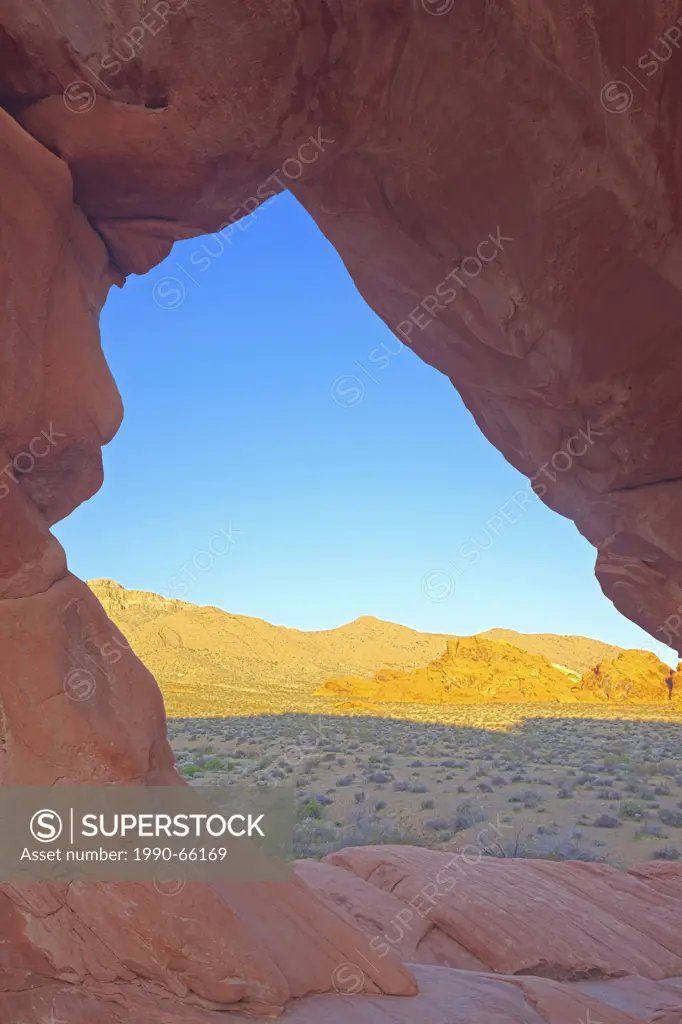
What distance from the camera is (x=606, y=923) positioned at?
775cm

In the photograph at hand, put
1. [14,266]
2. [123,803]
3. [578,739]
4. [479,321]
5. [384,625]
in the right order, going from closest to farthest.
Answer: [14,266], [123,803], [479,321], [578,739], [384,625]

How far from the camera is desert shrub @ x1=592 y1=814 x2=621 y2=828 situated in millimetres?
13679

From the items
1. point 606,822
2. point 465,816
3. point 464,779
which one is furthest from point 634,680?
point 465,816

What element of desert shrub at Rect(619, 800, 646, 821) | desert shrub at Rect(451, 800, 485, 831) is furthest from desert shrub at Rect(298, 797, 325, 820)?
desert shrub at Rect(619, 800, 646, 821)

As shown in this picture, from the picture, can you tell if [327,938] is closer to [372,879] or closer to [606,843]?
[372,879]

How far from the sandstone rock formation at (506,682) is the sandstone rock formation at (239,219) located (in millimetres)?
45712

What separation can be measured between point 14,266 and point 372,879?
815cm

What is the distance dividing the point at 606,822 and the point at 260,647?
285 feet

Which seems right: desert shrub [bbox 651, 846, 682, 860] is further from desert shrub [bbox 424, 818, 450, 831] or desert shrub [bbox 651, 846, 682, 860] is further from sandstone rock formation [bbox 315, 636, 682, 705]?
sandstone rock formation [bbox 315, 636, 682, 705]

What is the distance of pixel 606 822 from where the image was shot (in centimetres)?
1373

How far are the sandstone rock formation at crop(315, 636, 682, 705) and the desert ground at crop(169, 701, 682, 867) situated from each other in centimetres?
1881

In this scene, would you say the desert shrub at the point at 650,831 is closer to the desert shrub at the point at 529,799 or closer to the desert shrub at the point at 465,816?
the desert shrub at the point at 529,799

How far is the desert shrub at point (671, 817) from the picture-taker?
545 inches

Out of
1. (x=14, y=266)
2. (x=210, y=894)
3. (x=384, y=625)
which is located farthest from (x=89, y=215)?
(x=384, y=625)
